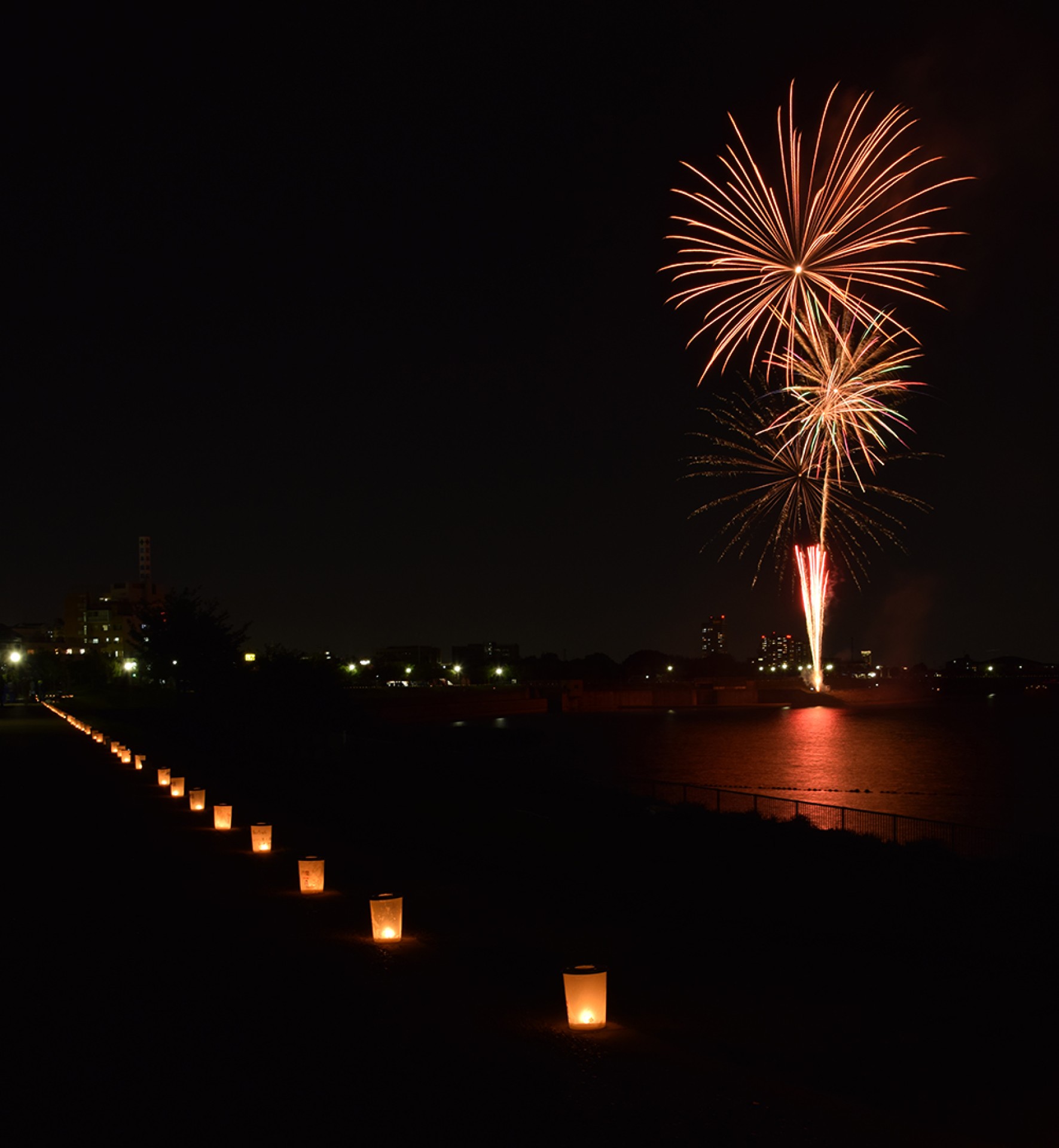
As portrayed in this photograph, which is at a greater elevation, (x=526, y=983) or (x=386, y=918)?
(x=386, y=918)

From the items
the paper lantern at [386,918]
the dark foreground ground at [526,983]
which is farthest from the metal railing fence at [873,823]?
the paper lantern at [386,918]

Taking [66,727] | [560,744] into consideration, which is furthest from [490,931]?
[560,744]

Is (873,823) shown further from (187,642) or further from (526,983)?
(187,642)

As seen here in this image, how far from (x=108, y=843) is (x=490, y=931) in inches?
317

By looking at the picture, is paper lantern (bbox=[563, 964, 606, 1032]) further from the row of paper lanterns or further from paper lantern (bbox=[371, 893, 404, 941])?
paper lantern (bbox=[371, 893, 404, 941])

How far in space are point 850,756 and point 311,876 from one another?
65245 mm

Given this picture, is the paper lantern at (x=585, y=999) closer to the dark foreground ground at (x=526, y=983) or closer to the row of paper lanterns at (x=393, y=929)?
the row of paper lanterns at (x=393, y=929)

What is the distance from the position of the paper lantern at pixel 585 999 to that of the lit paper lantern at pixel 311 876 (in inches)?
235

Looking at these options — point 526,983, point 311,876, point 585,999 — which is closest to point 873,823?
point 311,876

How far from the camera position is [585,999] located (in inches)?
322

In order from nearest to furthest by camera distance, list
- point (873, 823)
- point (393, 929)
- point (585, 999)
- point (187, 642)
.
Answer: point (585, 999) → point (393, 929) → point (873, 823) → point (187, 642)

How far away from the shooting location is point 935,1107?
7859mm

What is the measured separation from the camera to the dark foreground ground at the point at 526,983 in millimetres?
6754

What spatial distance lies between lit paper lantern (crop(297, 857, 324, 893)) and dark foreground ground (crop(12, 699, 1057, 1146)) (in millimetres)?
230
